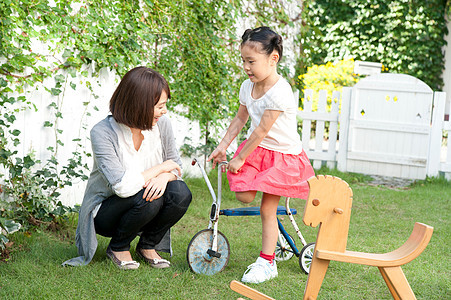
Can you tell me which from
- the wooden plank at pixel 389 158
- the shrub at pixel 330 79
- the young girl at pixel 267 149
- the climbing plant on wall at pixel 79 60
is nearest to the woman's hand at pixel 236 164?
the young girl at pixel 267 149

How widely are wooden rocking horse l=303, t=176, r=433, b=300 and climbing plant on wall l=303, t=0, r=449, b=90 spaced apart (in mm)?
8854

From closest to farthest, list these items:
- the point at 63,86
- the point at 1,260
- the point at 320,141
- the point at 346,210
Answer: the point at 346,210 < the point at 1,260 < the point at 63,86 < the point at 320,141

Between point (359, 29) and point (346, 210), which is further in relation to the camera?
point (359, 29)

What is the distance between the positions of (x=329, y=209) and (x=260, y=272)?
42.5 inches

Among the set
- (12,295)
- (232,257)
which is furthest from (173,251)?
(12,295)

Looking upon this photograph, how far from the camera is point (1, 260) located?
3.16m

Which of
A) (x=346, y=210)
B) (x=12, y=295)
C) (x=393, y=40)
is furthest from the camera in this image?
(x=393, y=40)

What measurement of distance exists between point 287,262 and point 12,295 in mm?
1675

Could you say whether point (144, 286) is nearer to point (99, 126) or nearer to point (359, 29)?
point (99, 126)

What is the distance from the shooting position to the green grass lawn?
2873mm

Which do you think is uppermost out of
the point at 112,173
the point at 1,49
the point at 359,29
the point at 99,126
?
the point at 359,29

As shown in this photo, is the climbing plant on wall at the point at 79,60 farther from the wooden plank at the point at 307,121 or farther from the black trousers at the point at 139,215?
the wooden plank at the point at 307,121

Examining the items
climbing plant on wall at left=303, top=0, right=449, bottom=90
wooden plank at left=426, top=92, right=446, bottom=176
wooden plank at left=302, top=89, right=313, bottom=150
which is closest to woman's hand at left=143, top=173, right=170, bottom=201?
wooden plank at left=302, top=89, right=313, bottom=150

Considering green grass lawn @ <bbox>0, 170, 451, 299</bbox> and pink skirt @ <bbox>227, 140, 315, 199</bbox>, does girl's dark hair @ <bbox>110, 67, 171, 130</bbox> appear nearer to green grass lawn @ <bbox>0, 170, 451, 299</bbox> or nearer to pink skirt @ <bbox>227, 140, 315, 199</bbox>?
pink skirt @ <bbox>227, 140, 315, 199</bbox>
